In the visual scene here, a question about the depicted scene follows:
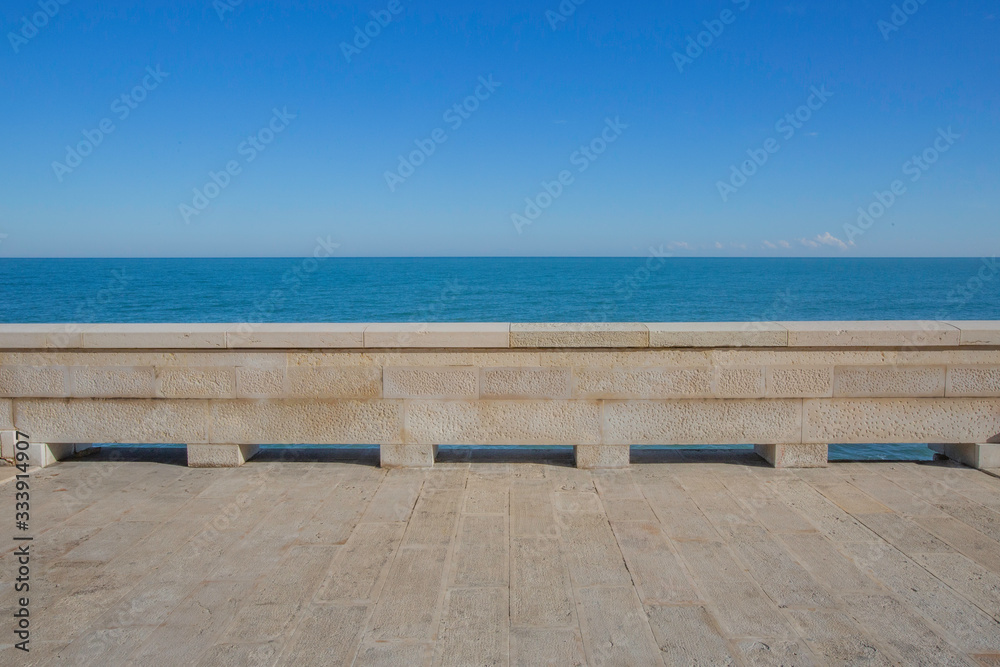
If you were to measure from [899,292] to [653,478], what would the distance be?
66.6 m

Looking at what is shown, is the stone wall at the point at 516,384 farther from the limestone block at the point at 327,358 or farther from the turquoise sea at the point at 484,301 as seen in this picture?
the turquoise sea at the point at 484,301

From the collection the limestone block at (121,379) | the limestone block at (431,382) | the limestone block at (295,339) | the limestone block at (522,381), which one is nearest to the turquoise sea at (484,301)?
the limestone block at (522,381)

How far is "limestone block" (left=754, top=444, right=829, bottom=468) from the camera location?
4.63 meters

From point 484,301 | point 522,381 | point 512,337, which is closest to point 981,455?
point 522,381

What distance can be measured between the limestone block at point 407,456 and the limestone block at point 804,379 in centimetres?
270

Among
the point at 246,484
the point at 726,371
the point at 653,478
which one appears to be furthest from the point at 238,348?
the point at 726,371

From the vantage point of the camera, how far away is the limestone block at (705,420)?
4594 mm

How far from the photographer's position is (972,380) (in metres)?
4.56

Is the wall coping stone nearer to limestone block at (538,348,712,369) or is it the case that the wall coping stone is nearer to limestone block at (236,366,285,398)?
limestone block at (538,348,712,369)

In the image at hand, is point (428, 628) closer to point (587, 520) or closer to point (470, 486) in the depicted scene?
Result: point (587, 520)

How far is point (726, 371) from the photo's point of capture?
15.0ft

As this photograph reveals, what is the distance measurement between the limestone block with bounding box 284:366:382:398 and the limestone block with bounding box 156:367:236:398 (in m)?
0.49

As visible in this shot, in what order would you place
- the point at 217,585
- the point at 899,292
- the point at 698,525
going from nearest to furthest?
1. the point at 217,585
2. the point at 698,525
3. the point at 899,292

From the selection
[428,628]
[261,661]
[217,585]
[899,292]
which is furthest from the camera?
[899,292]
